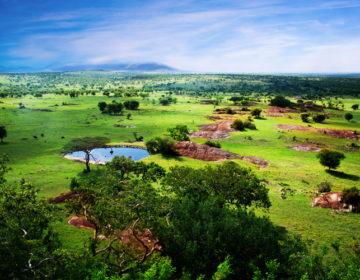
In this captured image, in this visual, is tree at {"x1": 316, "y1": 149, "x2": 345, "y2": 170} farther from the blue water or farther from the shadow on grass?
the blue water

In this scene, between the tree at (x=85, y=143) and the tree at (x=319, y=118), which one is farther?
the tree at (x=319, y=118)

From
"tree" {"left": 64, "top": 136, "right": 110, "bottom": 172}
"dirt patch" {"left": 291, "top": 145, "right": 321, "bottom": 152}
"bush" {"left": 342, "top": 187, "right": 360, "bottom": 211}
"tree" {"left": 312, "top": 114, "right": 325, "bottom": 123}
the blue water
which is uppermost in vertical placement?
"tree" {"left": 312, "top": 114, "right": 325, "bottom": 123}

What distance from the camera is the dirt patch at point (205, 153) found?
57297mm

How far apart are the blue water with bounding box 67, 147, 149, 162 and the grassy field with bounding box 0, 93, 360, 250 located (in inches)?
190

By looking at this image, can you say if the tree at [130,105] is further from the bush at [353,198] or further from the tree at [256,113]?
the bush at [353,198]

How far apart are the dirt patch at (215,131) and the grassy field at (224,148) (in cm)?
423

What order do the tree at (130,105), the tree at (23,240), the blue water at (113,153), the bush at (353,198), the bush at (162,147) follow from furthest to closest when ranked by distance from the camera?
the tree at (130,105) < the bush at (162,147) < the blue water at (113,153) < the bush at (353,198) < the tree at (23,240)

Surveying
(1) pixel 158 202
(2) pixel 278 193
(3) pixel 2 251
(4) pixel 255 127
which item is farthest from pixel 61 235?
(4) pixel 255 127

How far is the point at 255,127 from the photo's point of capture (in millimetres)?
93250

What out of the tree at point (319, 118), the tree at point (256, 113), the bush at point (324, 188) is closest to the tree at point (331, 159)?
the bush at point (324, 188)

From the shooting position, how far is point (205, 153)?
194 feet

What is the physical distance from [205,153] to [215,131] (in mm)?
30199

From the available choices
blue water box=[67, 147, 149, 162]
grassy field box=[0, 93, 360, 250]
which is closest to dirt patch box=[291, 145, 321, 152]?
grassy field box=[0, 93, 360, 250]

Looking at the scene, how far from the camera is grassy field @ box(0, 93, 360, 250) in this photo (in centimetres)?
2938
